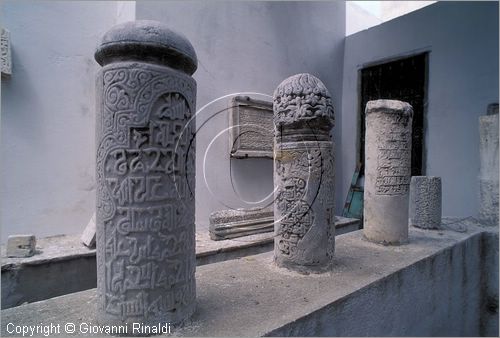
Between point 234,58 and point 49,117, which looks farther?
point 234,58

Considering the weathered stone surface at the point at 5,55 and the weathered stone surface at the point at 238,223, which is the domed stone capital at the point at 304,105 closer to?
the weathered stone surface at the point at 238,223

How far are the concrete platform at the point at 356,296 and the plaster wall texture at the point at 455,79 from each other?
1413 millimetres

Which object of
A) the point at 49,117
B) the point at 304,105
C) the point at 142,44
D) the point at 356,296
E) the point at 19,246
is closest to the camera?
the point at 142,44

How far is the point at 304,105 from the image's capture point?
2.39 m

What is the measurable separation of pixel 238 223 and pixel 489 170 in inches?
137

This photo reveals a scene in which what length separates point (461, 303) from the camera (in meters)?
3.51

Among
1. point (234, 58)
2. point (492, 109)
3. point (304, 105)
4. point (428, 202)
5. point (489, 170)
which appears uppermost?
point (234, 58)

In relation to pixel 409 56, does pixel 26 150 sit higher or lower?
lower

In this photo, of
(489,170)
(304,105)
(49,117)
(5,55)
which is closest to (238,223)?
(304,105)

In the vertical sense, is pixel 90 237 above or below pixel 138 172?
below

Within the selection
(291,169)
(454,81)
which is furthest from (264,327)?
(454,81)

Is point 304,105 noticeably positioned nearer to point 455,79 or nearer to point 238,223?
point 238,223

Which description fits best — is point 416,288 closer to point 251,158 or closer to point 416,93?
point 251,158

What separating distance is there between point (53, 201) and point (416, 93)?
20.0 ft
